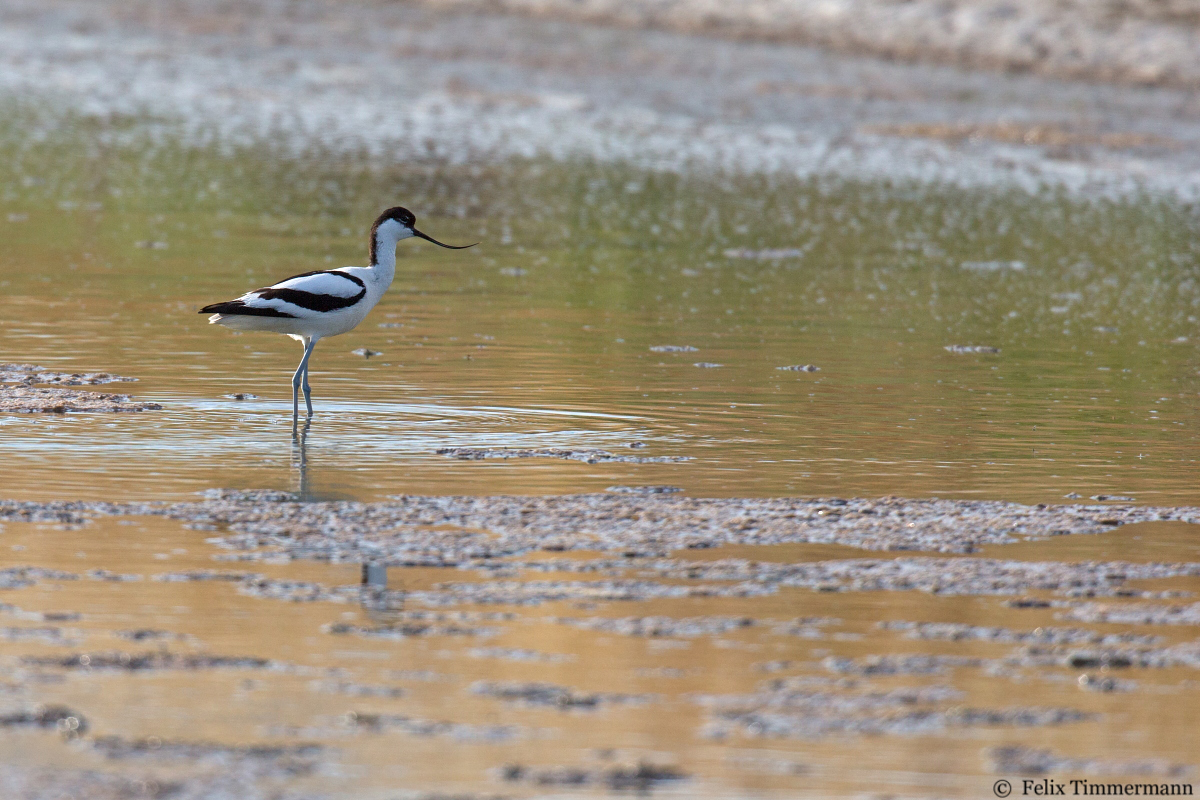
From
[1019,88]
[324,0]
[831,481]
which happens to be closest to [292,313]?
[831,481]

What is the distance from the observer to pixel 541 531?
7.47 metres

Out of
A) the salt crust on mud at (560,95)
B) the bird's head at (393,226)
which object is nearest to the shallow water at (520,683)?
the bird's head at (393,226)

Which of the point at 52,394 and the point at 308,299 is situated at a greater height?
the point at 308,299

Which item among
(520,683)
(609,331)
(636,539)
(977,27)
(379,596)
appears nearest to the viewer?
(520,683)

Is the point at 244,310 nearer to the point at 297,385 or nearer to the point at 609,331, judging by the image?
the point at 297,385

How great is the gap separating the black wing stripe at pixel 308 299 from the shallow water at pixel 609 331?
572 mm

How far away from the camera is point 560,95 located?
28688 mm

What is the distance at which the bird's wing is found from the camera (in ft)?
32.3

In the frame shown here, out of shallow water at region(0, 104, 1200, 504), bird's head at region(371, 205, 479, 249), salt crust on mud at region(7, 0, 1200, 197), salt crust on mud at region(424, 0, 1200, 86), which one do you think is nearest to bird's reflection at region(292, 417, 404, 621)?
shallow water at region(0, 104, 1200, 504)

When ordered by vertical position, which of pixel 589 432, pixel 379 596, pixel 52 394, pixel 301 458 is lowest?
pixel 379 596

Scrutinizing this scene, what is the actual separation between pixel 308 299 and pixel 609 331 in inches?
134

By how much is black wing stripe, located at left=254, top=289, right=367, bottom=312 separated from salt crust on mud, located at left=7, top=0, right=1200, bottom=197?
12593 mm

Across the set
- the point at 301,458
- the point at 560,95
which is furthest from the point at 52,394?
the point at 560,95
